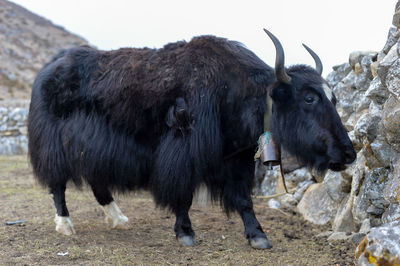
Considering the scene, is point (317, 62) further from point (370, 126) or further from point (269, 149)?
point (269, 149)

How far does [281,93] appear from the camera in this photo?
299 cm

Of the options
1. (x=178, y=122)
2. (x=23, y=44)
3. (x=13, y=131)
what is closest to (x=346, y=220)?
(x=178, y=122)

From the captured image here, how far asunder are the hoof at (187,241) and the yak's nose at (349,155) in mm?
1261

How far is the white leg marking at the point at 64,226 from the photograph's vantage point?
3.57 metres

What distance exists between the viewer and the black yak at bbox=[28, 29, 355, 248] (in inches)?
118

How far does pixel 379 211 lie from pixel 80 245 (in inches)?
83.9

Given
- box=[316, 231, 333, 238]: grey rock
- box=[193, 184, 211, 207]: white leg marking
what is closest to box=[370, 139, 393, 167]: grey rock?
box=[316, 231, 333, 238]: grey rock

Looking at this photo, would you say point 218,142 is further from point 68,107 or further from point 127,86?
point 68,107

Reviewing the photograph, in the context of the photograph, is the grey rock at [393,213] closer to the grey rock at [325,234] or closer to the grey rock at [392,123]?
the grey rock at [392,123]

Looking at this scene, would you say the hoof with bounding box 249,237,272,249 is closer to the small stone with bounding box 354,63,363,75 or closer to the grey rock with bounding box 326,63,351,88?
the small stone with bounding box 354,63,363,75

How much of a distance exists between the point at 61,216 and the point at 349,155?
2372 millimetres

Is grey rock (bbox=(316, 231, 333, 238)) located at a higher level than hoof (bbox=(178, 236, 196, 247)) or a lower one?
higher

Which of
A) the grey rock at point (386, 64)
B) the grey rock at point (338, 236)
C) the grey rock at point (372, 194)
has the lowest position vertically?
the grey rock at point (338, 236)

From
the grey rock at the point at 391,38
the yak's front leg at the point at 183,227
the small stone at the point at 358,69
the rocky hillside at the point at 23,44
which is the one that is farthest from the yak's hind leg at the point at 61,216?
the rocky hillside at the point at 23,44
